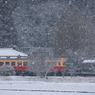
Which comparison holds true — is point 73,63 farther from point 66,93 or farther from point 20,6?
point 20,6

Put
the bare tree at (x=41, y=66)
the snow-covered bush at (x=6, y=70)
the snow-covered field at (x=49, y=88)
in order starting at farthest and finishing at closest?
the snow-covered bush at (x=6, y=70)
the bare tree at (x=41, y=66)
the snow-covered field at (x=49, y=88)

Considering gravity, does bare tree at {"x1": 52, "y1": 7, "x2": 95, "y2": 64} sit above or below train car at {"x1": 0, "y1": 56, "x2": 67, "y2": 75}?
above

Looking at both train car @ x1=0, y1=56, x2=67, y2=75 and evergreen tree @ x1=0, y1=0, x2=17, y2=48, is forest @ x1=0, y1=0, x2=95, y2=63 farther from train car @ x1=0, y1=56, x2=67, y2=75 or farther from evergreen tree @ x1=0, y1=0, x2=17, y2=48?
train car @ x1=0, y1=56, x2=67, y2=75

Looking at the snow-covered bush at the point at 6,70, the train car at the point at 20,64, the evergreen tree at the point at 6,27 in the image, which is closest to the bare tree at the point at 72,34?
the evergreen tree at the point at 6,27

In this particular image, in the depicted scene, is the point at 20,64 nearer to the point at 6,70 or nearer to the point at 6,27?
the point at 6,70

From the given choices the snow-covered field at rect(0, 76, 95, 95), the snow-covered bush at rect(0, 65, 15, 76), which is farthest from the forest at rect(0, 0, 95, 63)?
the snow-covered field at rect(0, 76, 95, 95)

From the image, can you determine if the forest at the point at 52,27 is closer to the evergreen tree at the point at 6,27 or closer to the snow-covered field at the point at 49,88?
the evergreen tree at the point at 6,27

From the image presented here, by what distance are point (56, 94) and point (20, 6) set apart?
5723 centimetres

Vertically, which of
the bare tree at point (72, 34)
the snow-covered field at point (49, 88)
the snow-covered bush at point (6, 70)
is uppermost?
the bare tree at point (72, 34)

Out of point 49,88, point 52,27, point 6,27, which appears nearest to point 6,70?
point 49,88

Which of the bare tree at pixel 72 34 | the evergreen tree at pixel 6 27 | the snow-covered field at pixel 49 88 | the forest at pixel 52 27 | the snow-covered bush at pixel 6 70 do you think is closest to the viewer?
the snow-covered field at pixel 49 88

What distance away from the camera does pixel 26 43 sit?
167 ft

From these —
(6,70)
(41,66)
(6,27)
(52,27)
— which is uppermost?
(52,27)

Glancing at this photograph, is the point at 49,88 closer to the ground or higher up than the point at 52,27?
closer to the ground
